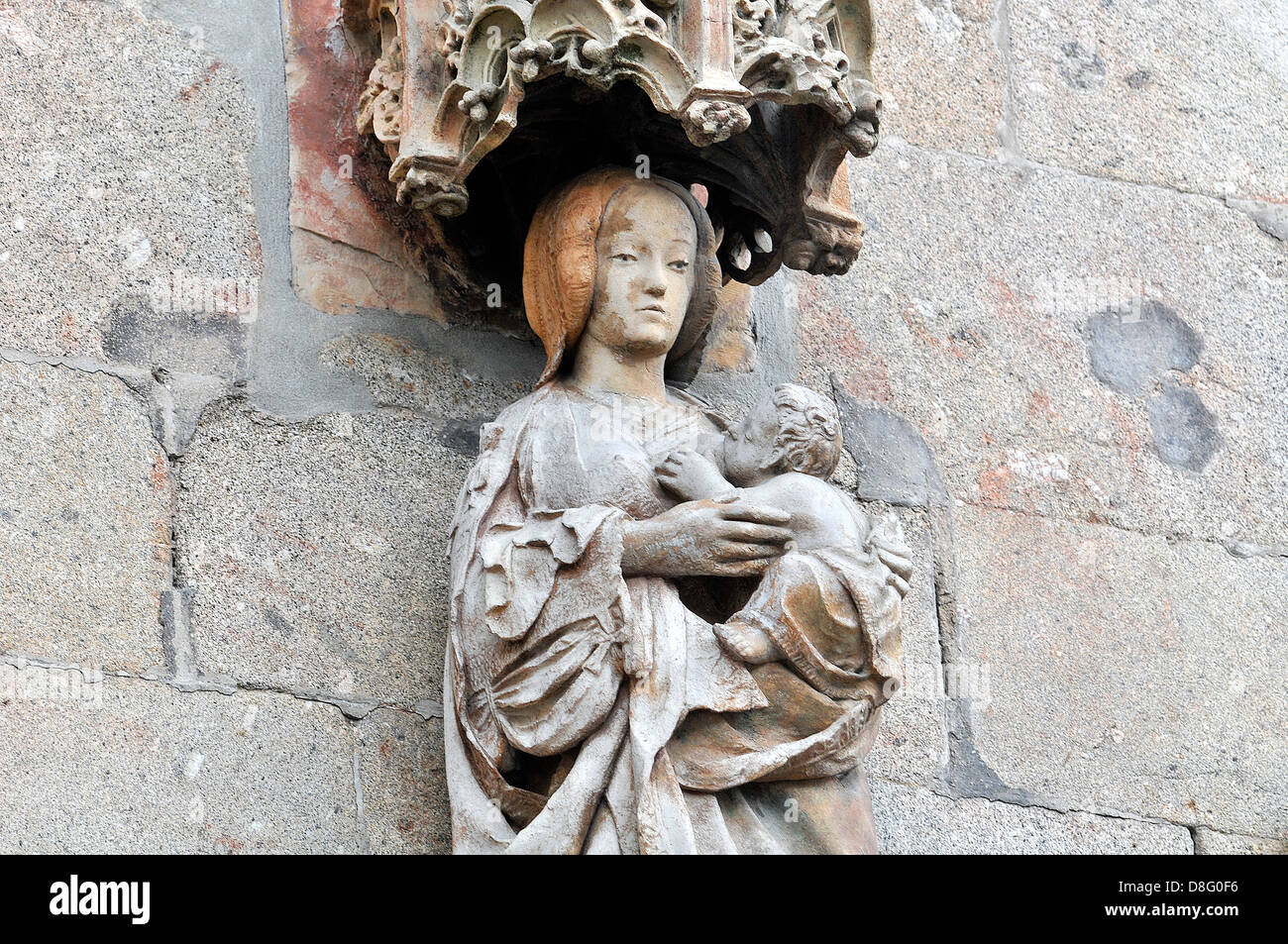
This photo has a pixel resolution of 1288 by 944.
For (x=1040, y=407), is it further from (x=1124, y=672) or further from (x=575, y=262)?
(x=575, y=262)

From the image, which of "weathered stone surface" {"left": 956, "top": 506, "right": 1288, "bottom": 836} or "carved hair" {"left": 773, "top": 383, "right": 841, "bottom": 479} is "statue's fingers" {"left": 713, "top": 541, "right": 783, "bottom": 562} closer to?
"carved hair" {"left": 773, "top": 383, "right": 841, "bottom": 479}

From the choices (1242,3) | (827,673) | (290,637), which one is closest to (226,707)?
(290,637)

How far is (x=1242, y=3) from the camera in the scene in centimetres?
518

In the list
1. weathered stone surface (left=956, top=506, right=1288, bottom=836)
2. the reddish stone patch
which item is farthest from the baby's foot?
the reddish stone patch

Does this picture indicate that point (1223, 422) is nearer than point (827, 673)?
No

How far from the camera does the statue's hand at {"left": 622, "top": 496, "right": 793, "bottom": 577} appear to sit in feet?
11.6

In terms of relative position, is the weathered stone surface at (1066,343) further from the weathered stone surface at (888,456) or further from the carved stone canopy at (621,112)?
the carved stone canopy at (621,112)

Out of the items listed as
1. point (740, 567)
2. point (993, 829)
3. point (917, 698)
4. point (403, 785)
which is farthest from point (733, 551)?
point (993, 829)

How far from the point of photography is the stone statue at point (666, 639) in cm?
347

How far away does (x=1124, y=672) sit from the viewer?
14.4ft

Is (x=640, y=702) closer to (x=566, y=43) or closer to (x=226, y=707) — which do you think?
(x=226, y=707)

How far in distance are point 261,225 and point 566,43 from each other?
0.78 m

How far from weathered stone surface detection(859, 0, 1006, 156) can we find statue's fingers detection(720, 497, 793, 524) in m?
1.42

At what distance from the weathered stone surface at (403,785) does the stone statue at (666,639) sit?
20 centimetres
